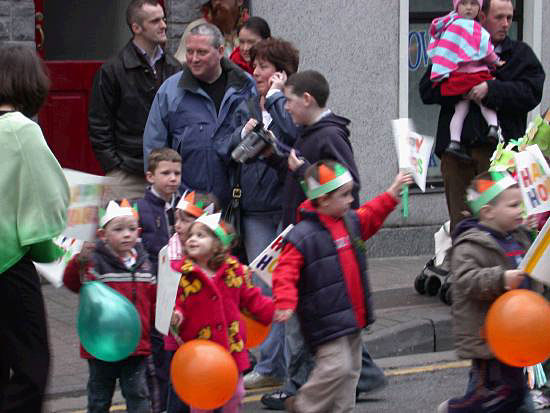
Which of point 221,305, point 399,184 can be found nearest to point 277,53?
point 399,184

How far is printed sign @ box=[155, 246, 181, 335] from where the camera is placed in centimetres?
549

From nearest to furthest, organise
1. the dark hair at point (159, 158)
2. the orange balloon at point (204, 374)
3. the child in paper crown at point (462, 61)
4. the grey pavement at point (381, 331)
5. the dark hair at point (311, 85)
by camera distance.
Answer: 1. the orange balloon at point (204, 374)
2. the dark hair at point (159, 158)
3. the dark hair at point (311, 85)
4. the grey pavement at point (381, 331)
5. the child in paper crown at point (462, 61)

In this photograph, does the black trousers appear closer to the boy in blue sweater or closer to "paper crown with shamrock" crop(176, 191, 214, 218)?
"paper crown with shamrock" crop(176, 191, 214, 218)

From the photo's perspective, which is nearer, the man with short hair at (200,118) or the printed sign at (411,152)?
the printed sign at (411,152)

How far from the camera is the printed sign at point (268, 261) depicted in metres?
6.16

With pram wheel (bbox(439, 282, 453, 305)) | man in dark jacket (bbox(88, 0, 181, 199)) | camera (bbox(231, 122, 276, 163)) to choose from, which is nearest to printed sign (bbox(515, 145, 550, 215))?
camera (bbox(231, 122, 276, 163))

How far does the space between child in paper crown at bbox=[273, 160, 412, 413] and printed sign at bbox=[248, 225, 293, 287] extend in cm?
14

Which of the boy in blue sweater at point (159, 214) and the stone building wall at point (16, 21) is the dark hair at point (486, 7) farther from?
the boy in blue sweater at point (159, 214)

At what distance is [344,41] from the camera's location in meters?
11.4

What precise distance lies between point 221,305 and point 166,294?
385mm

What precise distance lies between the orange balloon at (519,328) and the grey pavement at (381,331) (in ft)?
8.61

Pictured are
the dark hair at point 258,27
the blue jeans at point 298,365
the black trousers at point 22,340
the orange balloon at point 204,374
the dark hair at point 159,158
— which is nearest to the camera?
the black trousers at point 22,340

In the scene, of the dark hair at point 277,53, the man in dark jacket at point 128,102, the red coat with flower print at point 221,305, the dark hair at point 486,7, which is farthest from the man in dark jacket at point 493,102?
the red coat with flower print at point 221,305

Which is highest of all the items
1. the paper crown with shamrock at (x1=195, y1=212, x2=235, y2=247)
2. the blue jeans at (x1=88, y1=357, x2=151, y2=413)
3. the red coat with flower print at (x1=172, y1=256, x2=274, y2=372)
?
the paper crown with shamrock at (x1=195, y1=212, x2=235, y2=247)
